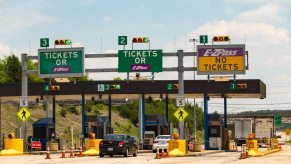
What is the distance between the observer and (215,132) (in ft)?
195

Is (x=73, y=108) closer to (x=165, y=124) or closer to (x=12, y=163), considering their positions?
(x=165, y=124)

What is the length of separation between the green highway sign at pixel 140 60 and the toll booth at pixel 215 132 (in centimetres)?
1082

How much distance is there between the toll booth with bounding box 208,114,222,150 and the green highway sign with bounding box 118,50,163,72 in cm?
1082

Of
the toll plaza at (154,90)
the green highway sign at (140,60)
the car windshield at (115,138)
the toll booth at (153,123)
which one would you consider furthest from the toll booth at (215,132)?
the car windshield at (115,138)

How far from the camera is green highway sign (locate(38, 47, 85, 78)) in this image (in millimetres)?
51000

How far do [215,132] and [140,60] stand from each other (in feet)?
40.1

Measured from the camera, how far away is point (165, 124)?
214 feet

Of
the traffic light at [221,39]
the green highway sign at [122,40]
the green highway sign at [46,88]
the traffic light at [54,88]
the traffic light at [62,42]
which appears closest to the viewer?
the traffic light at [221,39]

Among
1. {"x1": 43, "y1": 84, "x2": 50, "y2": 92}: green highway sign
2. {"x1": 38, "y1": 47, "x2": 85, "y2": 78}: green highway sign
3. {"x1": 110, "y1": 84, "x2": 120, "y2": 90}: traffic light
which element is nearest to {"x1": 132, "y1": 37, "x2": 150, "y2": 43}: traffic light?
{"x1": 38, "y1": 47, "x2": 85, "y2": 78}: green highway sign

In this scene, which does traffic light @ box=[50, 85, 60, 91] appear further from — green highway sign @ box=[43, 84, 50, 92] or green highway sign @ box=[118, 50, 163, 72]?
green highway sign @ box=[118, 50, 163, 72]

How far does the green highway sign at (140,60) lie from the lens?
50.3 metres

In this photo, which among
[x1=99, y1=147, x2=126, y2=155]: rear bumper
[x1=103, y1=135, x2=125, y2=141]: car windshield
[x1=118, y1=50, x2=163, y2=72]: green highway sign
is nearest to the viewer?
[x1=99, y1=147, x2=126, y2=155]: rear bumper

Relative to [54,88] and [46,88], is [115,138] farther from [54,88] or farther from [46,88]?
[46,88]

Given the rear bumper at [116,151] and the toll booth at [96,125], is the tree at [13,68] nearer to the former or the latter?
the toll booth at [96,125]
